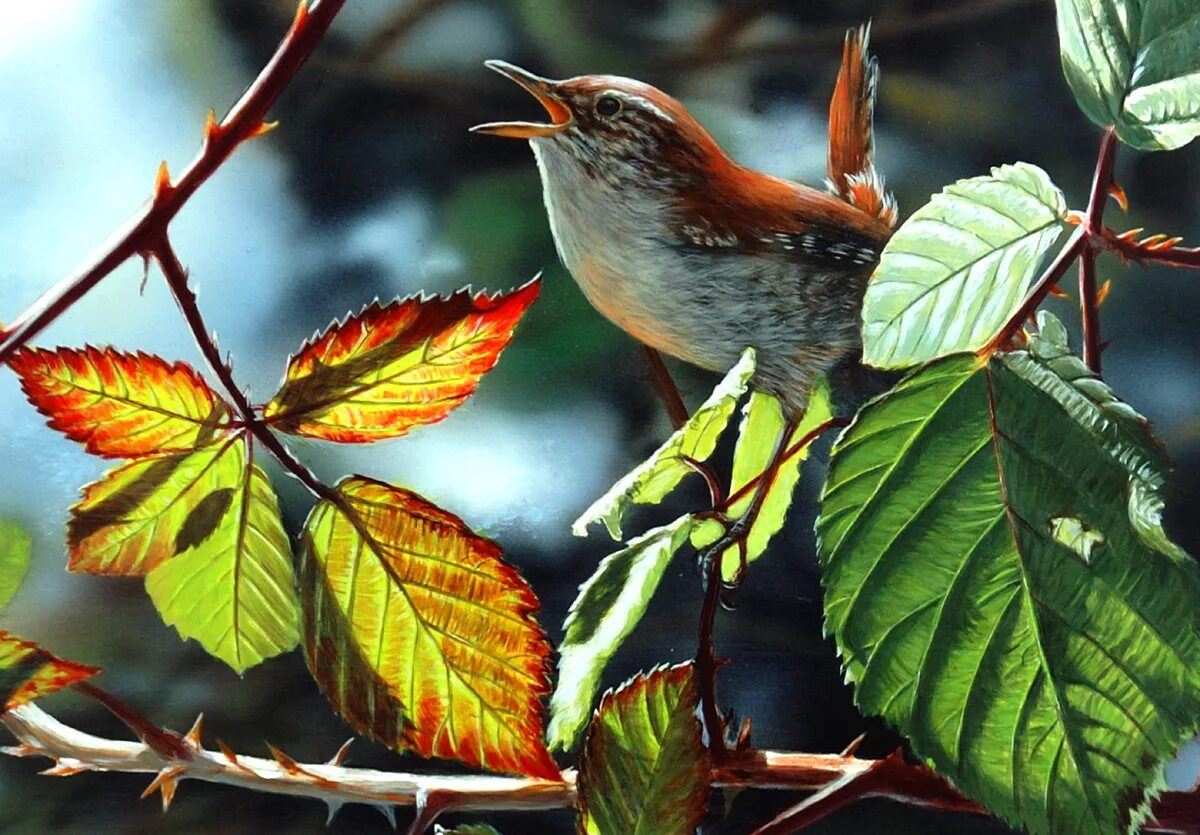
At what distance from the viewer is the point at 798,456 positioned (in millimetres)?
347

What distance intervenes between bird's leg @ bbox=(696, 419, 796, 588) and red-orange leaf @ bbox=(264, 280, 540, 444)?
96mm

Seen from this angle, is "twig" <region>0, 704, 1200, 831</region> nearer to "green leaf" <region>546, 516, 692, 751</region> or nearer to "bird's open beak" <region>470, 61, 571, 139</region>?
"green leaf" <region>546, 516, 692, 751</region>

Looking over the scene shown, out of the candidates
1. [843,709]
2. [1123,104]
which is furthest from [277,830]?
[1123,104]

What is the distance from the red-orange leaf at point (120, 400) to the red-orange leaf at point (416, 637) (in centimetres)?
5

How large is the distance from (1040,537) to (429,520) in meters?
0.18

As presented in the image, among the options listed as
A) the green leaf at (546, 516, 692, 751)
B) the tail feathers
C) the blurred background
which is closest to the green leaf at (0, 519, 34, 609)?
the blurred background

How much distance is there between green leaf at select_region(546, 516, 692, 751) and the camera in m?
0.31

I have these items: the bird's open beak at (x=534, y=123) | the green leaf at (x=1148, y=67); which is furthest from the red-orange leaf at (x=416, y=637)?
the green leaf at (x=1148, y=67)

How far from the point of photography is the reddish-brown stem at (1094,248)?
31 cm

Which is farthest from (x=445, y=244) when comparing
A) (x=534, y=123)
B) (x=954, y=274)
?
(x=954, y=274)

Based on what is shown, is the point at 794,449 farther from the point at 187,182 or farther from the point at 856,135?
the point at 187,182

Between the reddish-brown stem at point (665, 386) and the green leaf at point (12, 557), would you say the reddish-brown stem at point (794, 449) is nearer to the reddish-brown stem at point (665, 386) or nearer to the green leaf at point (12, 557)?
the reddish-brown stem at point (665, 386)

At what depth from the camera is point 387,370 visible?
0.32 meters

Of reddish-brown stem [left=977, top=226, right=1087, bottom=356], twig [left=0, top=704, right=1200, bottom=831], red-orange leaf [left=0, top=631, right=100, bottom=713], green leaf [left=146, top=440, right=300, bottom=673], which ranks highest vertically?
reddish-brown stem [left=977, top=226, right=1087, bottom=356]
